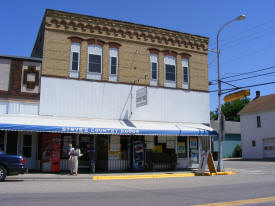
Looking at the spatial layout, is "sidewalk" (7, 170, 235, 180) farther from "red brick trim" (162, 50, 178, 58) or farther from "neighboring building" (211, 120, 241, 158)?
"neighboring building" (211, 120, 241, 158)

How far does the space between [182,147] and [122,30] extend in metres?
8.80

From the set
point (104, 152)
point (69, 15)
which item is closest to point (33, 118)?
point (104, 152)

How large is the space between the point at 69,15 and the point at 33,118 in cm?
670

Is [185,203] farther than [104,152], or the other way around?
[104,152]

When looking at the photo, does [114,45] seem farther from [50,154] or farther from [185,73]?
[50,154]

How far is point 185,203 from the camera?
824 centimetres

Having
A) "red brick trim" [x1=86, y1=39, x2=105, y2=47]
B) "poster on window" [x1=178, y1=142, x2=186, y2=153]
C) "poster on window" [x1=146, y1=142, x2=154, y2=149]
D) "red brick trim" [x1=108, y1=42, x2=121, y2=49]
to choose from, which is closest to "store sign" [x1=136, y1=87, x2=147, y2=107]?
"poster on window" [x1=146, y1=142, x2=154, y2=149]

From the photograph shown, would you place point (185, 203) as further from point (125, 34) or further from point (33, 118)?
point (125, 34)

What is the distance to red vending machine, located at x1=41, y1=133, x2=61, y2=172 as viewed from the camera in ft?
55.7

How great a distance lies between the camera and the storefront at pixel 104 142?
52.8 ft

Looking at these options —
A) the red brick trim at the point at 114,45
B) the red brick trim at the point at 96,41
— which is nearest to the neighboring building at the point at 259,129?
the red brick trim at the point at 114,45

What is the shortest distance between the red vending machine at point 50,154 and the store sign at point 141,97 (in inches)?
212

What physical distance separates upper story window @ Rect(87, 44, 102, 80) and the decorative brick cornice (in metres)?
1.02

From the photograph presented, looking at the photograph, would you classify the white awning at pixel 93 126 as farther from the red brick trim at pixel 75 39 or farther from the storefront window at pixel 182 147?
the red brick trim at pixel 75 39
